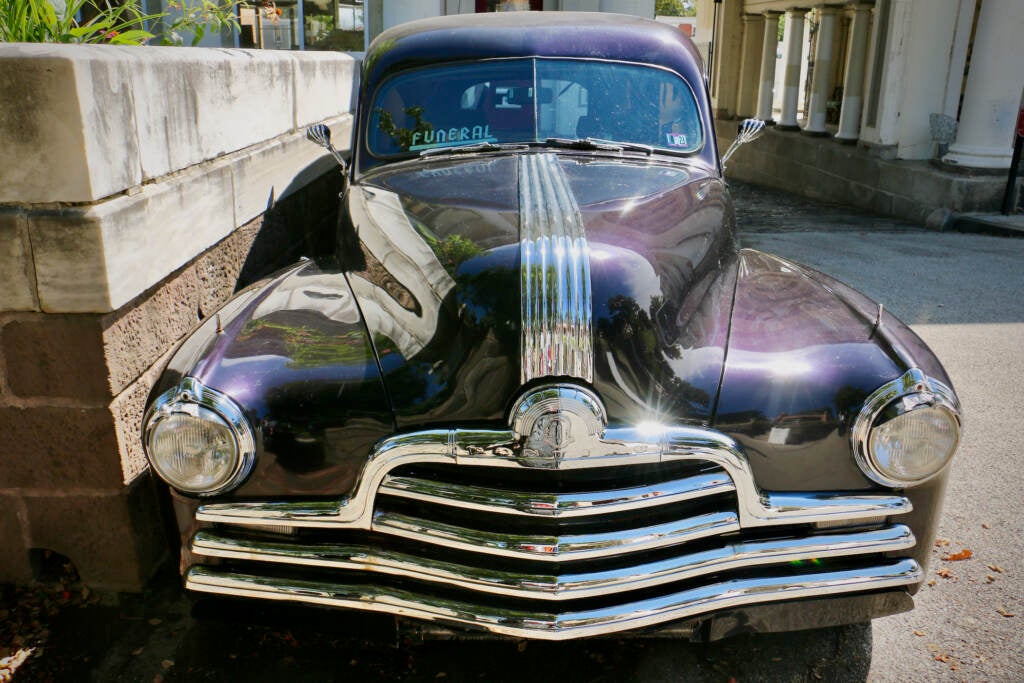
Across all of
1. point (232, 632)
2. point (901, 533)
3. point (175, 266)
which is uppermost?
point (175, 266)

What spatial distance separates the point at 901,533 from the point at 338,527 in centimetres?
142

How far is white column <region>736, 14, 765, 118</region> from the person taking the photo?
18.8 m

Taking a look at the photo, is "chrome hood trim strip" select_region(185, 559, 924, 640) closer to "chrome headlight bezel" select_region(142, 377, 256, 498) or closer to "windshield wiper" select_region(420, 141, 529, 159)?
"chrome headlight bezel" select_region(142, 377, 256, 498)

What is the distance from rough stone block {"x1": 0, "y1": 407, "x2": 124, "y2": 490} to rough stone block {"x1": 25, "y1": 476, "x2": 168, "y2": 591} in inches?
2.4

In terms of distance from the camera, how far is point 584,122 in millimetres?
3518

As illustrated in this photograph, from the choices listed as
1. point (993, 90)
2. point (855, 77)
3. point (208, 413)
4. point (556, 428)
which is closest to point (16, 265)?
point (208, 413)

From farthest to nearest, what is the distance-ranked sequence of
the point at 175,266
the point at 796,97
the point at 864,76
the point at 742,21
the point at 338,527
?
the point at 742,21 → the point at 796,97 → the point at 864,76 → the point at 175,266 → the point at 338,527

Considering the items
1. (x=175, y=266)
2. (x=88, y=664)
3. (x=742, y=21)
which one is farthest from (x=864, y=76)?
(x=88, y=664)

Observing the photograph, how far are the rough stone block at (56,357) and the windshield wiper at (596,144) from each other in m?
1.83

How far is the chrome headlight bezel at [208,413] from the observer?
213 cm

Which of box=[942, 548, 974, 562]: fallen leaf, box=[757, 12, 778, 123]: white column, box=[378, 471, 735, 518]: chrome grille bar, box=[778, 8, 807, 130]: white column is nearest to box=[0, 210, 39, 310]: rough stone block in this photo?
box=[378, 471, 735, 518]: chrome grille bar

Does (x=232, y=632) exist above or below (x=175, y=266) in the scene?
below

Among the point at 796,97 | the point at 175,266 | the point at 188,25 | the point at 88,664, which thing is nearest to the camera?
the point at 88,664

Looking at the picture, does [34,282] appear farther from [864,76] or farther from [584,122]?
[864,76]
